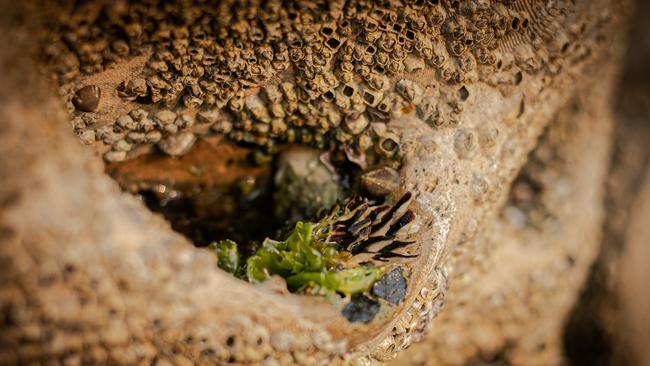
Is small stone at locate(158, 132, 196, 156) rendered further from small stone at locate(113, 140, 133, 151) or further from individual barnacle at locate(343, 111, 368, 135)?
individual barnacle at locate(343, 111, 368, 135)

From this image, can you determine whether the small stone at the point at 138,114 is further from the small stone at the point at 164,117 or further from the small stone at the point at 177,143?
the small stone at the point at 177,143

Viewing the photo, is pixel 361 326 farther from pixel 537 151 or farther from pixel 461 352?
pixel 537 151

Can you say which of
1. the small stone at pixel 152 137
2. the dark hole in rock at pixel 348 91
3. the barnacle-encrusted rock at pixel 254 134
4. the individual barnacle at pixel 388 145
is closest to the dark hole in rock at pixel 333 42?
the barnacle-encrusted rock at pixel 254 134

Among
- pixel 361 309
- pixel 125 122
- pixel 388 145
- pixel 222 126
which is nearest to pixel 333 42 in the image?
pixel 388 145

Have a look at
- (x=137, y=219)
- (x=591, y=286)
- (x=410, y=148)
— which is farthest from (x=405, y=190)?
(x=591, y=286)

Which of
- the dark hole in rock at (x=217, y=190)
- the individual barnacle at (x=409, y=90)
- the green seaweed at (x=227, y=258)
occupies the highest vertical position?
the individual barnacle at (x=409, y=90)

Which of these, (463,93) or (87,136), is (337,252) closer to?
(463,93)
